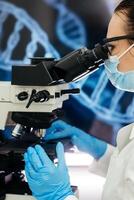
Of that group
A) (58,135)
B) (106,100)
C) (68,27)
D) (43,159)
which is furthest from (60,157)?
(68,27)

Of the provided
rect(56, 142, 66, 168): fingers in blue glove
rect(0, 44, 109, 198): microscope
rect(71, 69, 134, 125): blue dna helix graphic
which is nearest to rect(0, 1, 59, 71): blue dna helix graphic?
rect(71, 69, 134, 125): blue dna helix graphic

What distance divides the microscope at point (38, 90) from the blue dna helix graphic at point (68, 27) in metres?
0.81

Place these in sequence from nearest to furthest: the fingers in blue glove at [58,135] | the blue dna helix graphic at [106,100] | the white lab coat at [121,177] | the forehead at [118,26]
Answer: the white lab coat at [121,177] → the forehead at [118,26] → the fingers in blue glove at [58,135] → the blue dna helix graphic at [106,100]

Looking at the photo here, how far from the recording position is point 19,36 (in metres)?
1.98

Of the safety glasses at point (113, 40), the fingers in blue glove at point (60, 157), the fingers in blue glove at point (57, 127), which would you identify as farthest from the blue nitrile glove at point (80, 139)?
the safety glasses at point (113, 40)

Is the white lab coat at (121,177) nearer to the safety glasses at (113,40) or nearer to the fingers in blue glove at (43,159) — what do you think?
the fingers in blue glove at (43,159)

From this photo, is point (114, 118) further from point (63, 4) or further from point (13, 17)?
point (13, 17)

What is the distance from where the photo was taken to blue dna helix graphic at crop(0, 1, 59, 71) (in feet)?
6.44

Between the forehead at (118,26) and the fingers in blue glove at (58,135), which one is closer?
the forehead at (118,26)

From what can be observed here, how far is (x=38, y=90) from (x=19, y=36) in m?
1.00

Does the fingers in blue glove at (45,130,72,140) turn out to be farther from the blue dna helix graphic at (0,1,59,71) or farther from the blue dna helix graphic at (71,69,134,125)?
the blue dna helix graphic at (0,1,59,71)

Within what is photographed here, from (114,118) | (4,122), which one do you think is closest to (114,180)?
(4,122)

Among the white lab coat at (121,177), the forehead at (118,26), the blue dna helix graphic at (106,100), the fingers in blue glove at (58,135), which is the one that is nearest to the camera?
the white lab coat at (121,177)

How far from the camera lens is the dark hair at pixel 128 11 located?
101 centimetres
